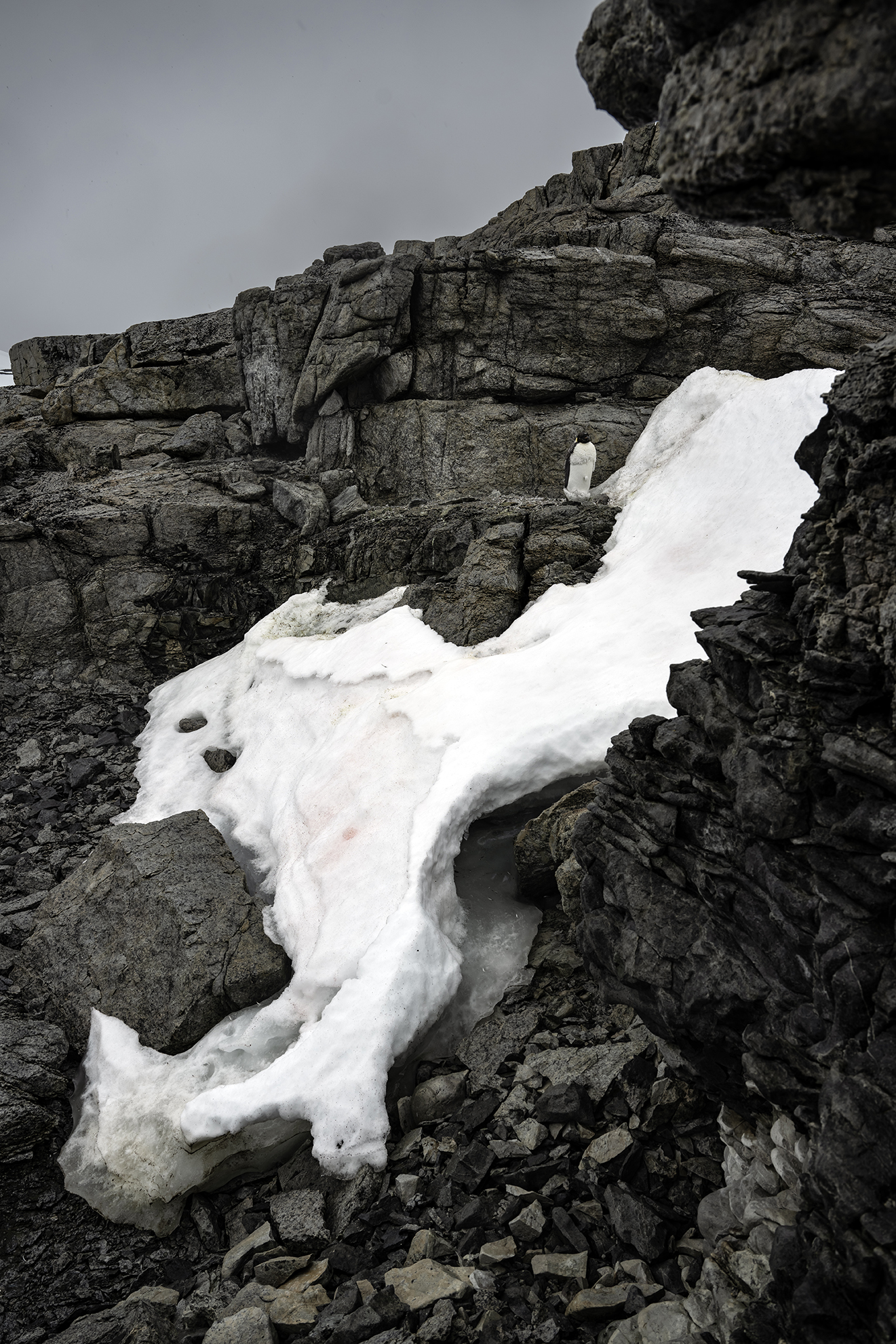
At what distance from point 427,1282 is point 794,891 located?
194 inches

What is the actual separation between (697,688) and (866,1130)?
359 centimetres

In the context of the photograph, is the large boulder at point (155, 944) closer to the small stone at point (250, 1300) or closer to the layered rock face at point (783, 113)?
the small stone at point (250, 1300)

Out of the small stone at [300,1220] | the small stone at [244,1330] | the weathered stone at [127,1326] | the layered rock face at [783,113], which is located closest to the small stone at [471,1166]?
the small stone at [300,1220]

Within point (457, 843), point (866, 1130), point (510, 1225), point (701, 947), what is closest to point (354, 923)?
point (457, 843)

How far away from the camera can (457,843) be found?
1162 centimetres

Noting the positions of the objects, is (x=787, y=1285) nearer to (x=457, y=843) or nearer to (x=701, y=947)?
(x=701, y=947)

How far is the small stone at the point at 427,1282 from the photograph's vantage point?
7.07 m

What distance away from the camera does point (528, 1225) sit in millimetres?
7625

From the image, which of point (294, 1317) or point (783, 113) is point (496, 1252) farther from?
point (783, 113)

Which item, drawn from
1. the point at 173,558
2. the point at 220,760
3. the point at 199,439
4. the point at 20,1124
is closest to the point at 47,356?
the point at 199,439

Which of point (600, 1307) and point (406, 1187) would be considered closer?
point (600, 1307)

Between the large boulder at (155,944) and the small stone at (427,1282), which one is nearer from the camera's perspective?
the small stone at (427,1282)

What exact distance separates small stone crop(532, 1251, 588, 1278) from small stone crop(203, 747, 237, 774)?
38.7 feet

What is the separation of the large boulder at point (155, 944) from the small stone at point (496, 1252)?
205 inches
